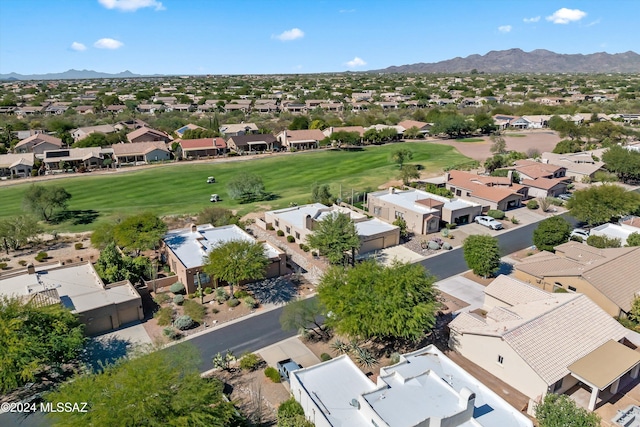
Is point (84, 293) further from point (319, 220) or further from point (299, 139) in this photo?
point (299, 139)

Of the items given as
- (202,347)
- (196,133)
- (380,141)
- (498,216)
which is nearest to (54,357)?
(202,347)

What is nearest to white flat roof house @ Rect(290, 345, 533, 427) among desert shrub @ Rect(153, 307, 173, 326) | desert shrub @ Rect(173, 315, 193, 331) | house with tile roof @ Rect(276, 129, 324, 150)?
desert shrub @ Rect(173, 315, 193, 331)

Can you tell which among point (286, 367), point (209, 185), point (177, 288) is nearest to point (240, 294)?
point (177, 288)

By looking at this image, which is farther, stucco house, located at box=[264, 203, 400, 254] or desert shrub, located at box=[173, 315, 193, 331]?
stucco house, located at box=[264, 203, 400, 254]

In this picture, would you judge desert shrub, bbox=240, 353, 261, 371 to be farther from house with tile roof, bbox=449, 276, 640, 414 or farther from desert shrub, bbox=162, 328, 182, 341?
house with tile roof, bbox=449, 276, 640, 414

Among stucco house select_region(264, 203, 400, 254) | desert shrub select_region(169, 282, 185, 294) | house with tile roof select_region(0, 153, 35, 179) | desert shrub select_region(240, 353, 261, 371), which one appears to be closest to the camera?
desert shrub select_region(240, 353, 261, 371)

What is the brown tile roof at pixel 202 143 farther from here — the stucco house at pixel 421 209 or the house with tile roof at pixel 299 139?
the stucco house at pixel 421 209
